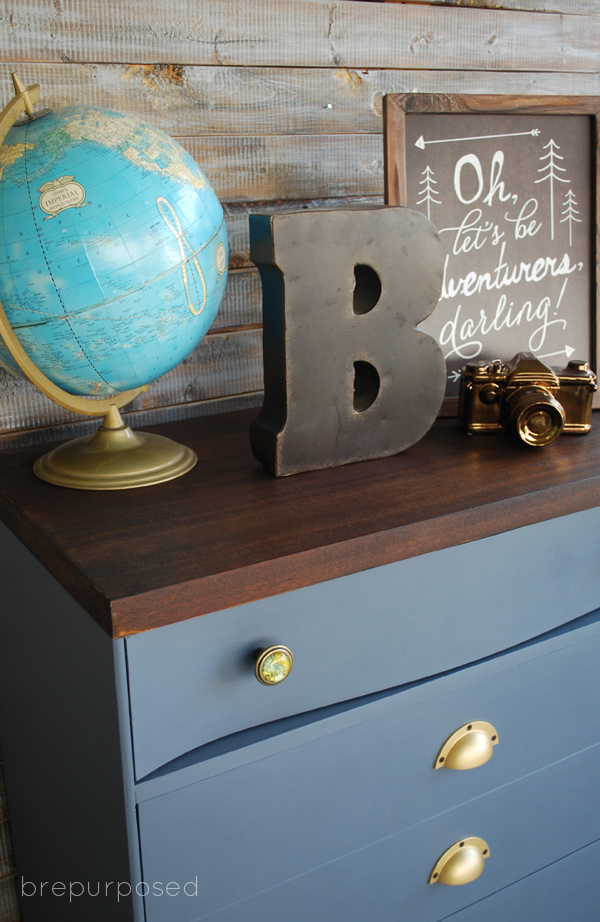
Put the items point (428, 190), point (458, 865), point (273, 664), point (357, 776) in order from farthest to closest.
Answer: point (428, 190) < point (458, 865) < point (357, 776) < point (273, 664)

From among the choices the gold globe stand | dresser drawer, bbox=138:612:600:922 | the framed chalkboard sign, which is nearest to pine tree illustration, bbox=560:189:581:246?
the framed chalkboard sign

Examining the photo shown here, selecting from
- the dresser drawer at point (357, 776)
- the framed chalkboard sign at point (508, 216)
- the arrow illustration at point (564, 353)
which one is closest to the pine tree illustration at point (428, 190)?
the framed chalkboard sign at point (508, 216)

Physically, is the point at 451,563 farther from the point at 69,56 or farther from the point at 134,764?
the point at 69,56

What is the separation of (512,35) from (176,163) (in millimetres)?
863

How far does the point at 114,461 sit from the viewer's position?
0.95m

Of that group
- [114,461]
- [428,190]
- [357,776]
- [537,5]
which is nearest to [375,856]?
[357,776]

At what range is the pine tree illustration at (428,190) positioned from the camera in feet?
3.78

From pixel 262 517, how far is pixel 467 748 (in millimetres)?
399

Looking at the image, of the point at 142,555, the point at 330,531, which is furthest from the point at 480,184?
the point at 142,555

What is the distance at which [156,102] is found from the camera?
1128mm

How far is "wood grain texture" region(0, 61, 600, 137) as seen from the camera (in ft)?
3.51

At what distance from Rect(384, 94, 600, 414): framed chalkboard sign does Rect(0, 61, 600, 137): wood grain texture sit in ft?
0.67

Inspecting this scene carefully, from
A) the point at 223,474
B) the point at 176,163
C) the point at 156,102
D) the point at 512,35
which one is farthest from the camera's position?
the point at 512,35

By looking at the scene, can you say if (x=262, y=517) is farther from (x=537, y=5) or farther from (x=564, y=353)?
(x=537, y=5)
